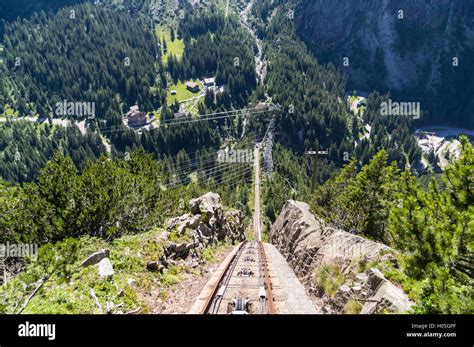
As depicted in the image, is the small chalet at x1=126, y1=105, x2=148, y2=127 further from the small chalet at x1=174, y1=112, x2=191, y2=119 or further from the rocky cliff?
the rocky cliff

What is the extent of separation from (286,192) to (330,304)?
8833cm

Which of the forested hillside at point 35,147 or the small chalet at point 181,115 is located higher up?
the small chalet at point 181,115

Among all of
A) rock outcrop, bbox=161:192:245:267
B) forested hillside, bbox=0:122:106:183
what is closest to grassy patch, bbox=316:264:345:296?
rock outcrop, bbox=161:192:245:267

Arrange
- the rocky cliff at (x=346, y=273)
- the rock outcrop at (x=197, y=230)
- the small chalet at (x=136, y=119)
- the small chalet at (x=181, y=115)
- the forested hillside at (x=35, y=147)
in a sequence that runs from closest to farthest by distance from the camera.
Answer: the rocky cliff at (x=346, y=273) < the rock outcrop at (x=197, y=230) < the forested hillside at (x=35, y=147) < the small chalet at (x=181, y=115) < the small chalet at (x=136, y=119)

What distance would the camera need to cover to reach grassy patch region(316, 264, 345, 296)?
1560 cm

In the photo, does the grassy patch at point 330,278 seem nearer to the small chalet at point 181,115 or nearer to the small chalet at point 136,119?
the small chalet at point 181,115

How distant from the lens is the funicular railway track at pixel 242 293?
515 inches

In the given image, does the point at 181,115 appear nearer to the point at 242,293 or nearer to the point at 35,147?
the point at 35,147

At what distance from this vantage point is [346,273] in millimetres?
15820

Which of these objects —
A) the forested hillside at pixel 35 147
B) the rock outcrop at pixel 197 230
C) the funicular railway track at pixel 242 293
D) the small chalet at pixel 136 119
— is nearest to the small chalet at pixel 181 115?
the small chalet at pixel 136 119

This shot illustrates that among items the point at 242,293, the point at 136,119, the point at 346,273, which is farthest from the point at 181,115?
the point at 346,273
